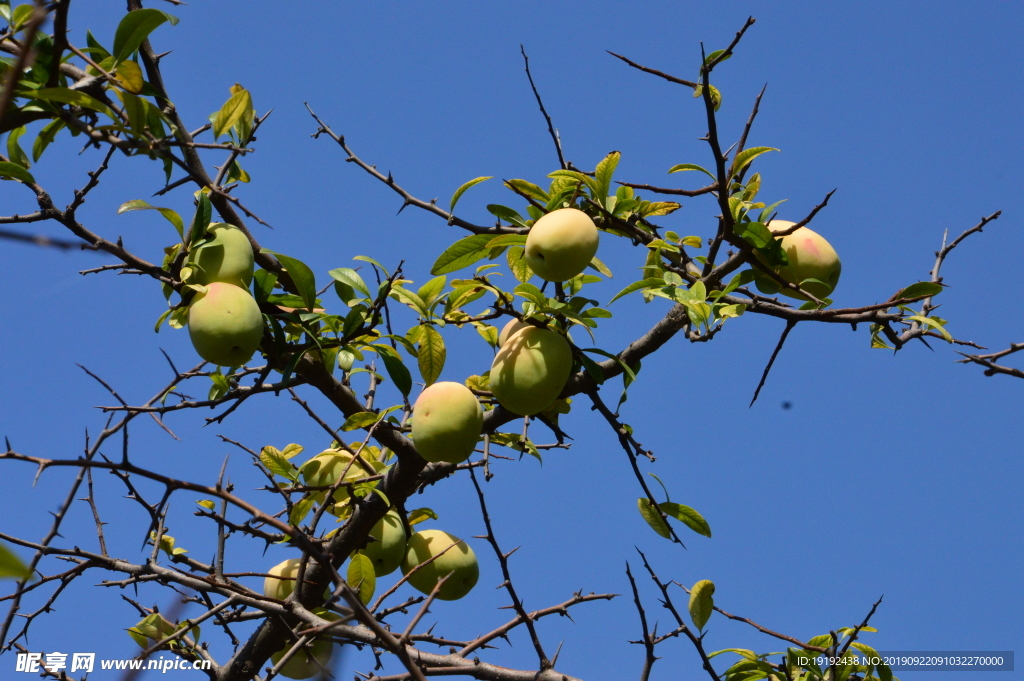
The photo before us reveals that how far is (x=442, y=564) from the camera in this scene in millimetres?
2316

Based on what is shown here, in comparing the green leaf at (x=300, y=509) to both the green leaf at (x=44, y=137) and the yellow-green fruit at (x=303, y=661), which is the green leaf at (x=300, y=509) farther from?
the green leaf at (x=44, y=137)

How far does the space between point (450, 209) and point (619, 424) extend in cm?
76

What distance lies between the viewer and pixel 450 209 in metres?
2.08

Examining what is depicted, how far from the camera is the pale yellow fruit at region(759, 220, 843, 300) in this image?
7.10 feet

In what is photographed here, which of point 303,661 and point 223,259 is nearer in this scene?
point 223,259

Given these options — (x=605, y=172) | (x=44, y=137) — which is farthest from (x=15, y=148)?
(x=605, y=172)

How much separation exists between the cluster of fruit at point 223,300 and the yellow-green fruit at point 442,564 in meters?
0.82

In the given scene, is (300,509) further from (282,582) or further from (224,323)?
(224,323)

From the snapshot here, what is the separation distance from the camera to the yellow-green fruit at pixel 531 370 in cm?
196

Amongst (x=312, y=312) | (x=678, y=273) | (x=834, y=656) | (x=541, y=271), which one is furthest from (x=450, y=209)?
(x=834, y=656)

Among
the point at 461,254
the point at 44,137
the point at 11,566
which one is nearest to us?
the point at 11,566

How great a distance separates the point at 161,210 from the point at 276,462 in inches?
31.1

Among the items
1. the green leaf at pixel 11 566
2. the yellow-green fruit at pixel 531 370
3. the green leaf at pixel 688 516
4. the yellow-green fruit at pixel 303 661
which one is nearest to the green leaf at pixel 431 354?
the yellow-green fruit at pixel 531 370

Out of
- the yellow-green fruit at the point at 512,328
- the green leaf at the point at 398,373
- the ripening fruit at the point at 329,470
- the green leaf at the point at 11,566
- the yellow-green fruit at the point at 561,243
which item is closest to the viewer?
the green leaf at the point at 11,566
